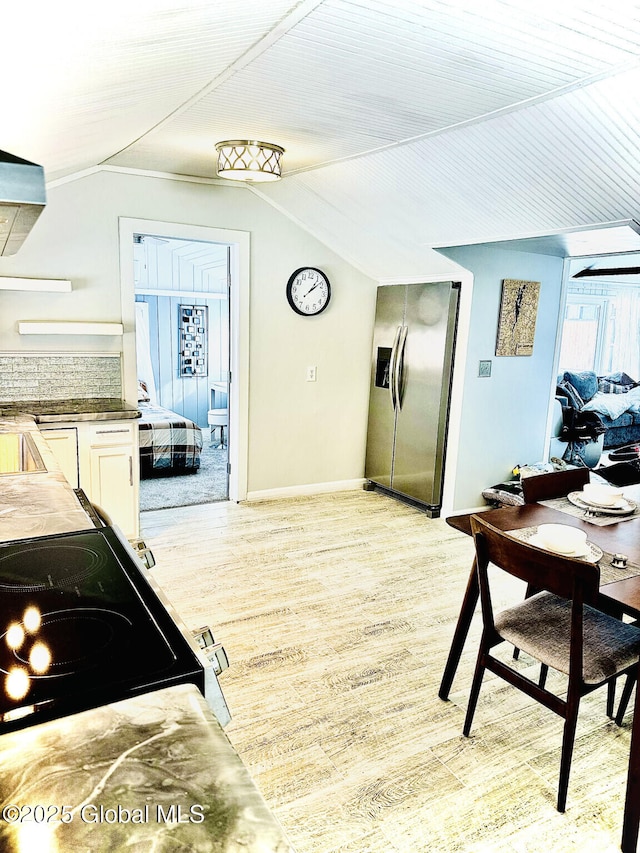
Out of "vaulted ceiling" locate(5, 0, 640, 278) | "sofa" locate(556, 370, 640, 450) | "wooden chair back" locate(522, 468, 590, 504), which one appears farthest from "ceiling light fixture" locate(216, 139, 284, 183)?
"sofa" locate(556, 370, 640, 450)

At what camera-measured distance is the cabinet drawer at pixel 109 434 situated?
3.76m

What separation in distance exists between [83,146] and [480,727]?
3.01 m

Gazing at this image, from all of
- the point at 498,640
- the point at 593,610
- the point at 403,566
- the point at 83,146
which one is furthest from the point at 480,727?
the point at 83,146

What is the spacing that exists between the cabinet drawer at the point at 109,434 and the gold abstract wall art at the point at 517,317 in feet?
9.44

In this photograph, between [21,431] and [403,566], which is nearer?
[21,431]

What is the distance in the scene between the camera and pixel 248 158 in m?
3.21

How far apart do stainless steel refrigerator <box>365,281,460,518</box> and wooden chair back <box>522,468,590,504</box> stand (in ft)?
5.80

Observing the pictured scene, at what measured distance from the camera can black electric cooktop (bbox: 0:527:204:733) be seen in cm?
91

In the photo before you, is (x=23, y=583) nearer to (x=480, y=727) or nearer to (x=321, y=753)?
(x=321, y=753)

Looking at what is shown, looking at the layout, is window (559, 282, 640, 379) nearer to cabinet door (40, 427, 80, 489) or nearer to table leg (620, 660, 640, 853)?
cabinet door (40, 427, 80, 489)

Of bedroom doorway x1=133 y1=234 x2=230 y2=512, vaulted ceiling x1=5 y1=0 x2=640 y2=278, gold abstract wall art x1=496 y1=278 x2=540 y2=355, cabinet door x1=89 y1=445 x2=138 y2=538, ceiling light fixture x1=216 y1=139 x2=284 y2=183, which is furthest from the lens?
bedroom doorway x1=133 y1=234 x2=230 y2=512

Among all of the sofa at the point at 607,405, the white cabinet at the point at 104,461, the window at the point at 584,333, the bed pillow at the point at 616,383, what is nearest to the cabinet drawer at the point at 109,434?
the white cabinet at the point at 104,461

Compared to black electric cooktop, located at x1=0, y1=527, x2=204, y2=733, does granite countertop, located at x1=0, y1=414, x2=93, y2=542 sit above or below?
below

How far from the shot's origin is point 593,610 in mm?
2297
